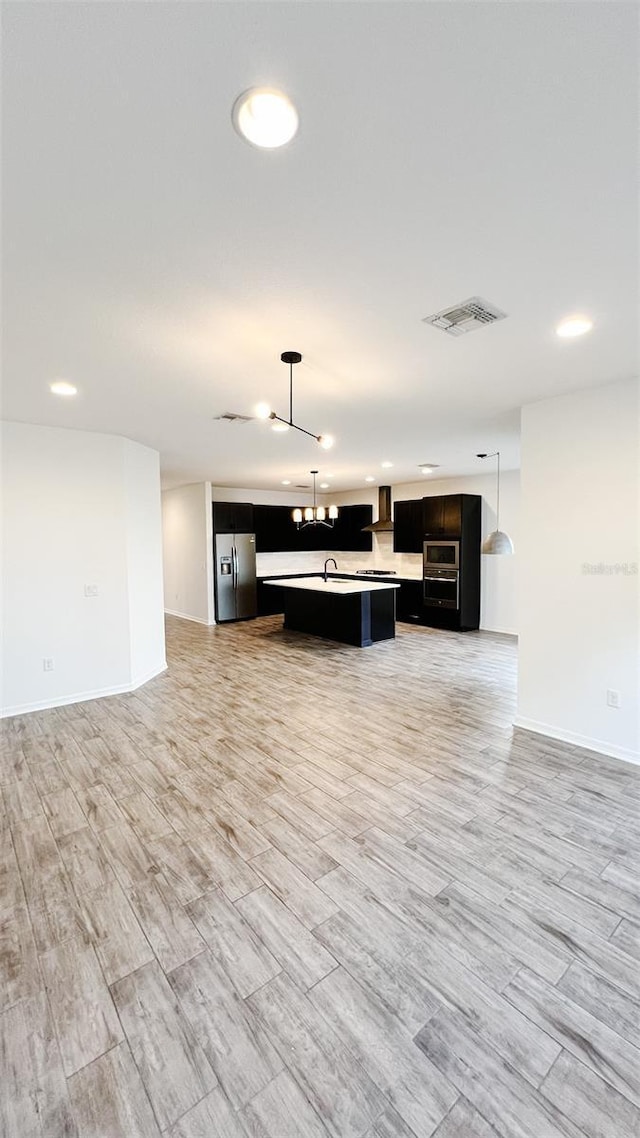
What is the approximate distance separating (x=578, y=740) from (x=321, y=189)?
12.6 ft

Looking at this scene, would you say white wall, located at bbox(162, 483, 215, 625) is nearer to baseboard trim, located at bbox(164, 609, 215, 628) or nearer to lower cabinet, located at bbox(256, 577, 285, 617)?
baseboard trim, located at bbox(164, 609, 215, 628)

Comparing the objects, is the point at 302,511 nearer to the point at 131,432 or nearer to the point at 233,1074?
the point at 131,432

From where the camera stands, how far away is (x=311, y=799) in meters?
2.71

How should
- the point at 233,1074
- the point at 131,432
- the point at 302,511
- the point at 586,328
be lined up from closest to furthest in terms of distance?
1. the point at 233,1074
2. the point at 586,328
3. the point at 131,432
4. the point at 302,511

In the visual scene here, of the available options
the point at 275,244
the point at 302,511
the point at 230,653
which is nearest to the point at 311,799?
the point at 275,244

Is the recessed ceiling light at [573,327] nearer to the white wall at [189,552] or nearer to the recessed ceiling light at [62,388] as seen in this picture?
Result: the recessed ceiling light at [62,388]

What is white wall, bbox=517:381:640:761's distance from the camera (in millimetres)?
3133

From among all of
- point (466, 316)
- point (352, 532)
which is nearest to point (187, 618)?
point (352, 532)

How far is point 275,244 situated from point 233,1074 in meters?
2.74

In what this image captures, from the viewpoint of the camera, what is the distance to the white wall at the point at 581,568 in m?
3.13

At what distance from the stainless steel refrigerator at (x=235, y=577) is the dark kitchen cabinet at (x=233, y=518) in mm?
115

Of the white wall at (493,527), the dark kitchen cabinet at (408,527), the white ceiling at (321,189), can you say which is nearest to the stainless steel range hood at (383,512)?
the dark kitchen cabinet at (408,527)

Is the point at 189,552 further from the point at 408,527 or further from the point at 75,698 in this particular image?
the point at 75,698

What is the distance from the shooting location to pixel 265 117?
1.12m
